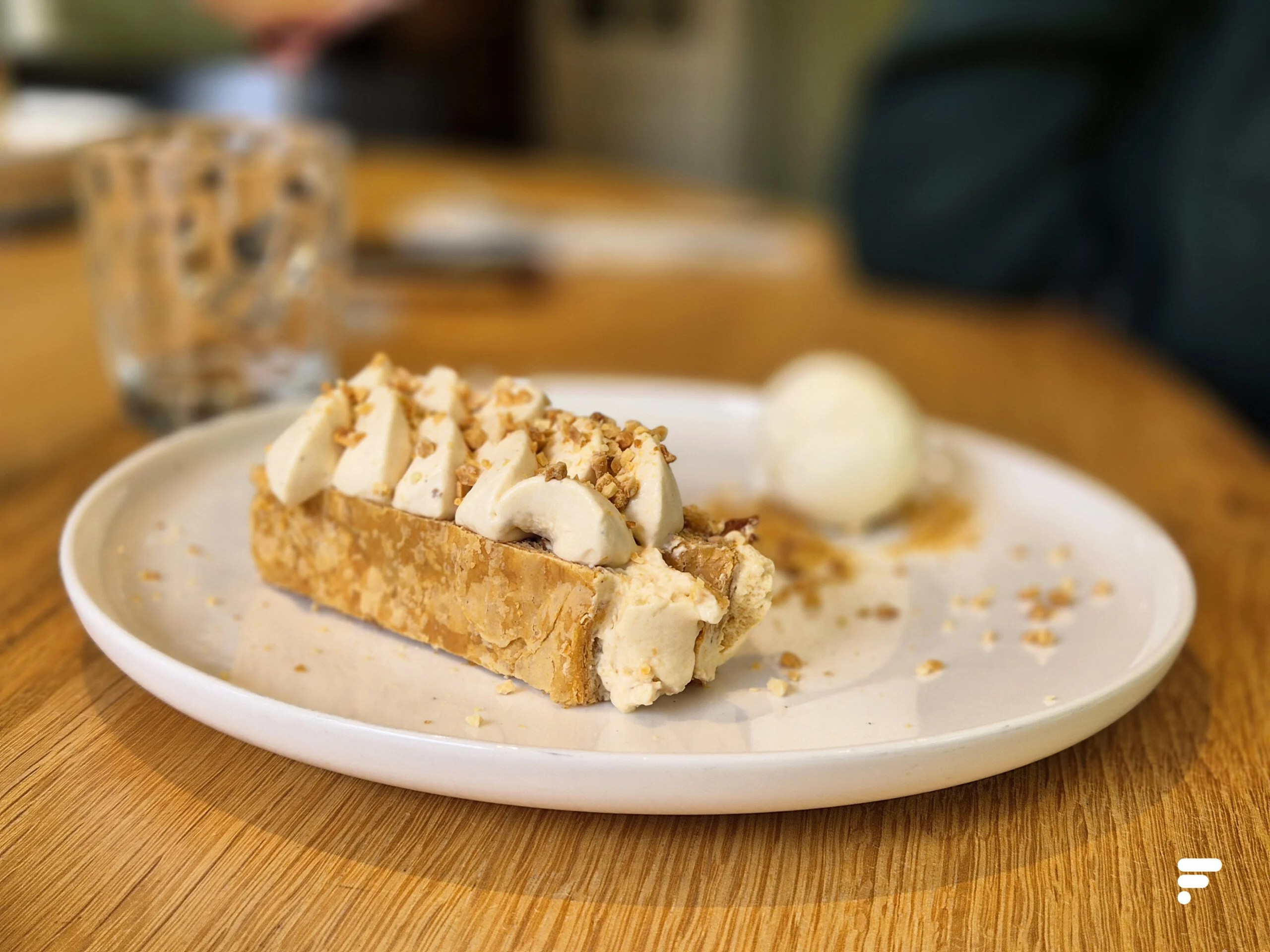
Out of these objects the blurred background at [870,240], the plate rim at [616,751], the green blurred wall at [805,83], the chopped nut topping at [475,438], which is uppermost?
the chopped nut topping at [475,438]

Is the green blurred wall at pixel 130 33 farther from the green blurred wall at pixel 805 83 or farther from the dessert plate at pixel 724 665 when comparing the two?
the dessert plate at pixel 724 665

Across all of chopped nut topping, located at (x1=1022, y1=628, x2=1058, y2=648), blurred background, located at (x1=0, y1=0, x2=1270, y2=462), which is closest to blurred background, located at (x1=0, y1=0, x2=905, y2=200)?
blurred background, located at (x1=0, y1=0, x2=1270, y2=462)

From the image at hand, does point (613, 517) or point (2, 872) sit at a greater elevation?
point (613, 517)

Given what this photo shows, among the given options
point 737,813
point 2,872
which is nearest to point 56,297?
point 2,872

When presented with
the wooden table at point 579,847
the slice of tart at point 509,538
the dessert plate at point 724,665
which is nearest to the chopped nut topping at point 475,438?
the slice of tart at point 509,538

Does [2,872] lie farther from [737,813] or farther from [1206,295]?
[1206,295]
